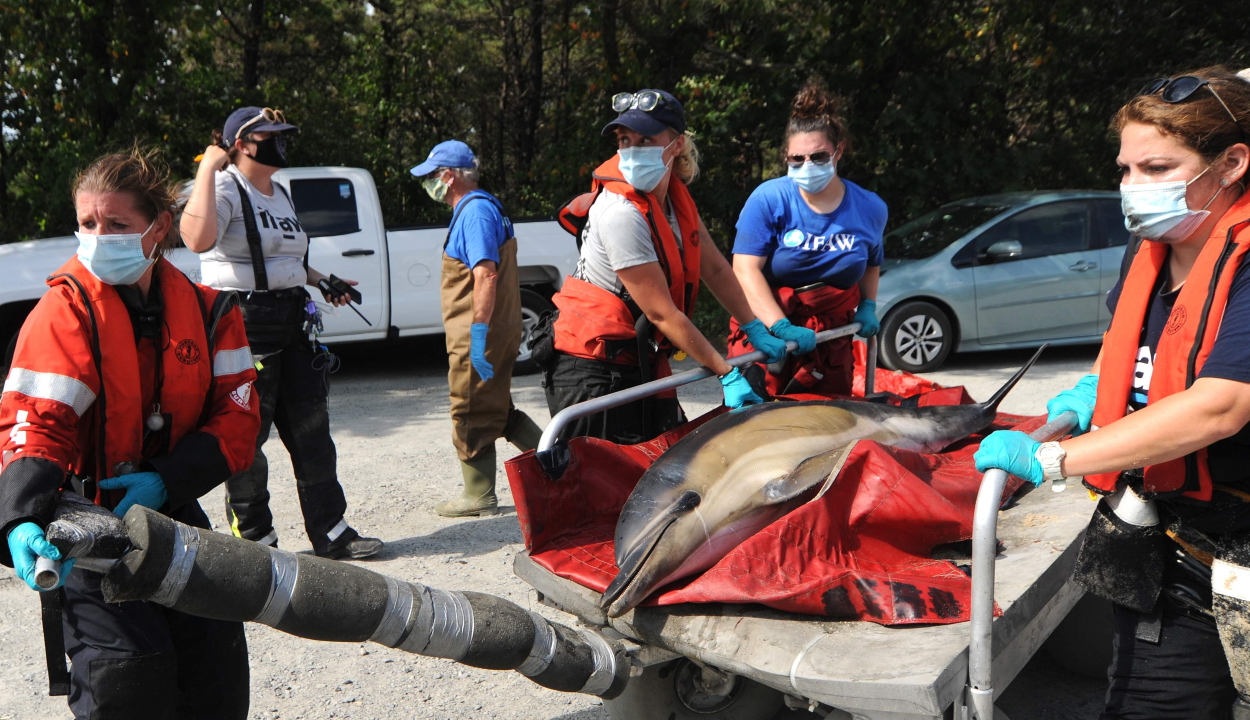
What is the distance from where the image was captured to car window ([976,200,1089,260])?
9.27m

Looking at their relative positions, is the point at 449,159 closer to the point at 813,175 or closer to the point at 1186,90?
the point at 813,175

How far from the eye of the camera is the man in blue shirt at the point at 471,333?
5.41m

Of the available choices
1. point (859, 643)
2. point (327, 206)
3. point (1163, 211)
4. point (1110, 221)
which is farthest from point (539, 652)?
point (1110, 221)

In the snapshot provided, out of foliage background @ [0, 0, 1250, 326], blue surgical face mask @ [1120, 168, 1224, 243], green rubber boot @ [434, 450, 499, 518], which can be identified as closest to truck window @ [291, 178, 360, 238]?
foliage background @ [0, 0, 1250, 326]

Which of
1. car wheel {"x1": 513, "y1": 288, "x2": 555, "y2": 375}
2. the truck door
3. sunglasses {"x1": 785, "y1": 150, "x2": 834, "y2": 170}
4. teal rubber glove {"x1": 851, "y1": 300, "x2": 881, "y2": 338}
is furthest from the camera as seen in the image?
car wheel {"x1": 513, "y1": 288, "x2": 555, "y2": 375}

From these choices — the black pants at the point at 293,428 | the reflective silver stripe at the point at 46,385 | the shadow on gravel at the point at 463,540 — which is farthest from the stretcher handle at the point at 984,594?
the black pants at the point at 293,428

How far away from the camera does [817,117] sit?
4410 millimetres

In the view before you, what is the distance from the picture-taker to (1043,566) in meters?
2.80

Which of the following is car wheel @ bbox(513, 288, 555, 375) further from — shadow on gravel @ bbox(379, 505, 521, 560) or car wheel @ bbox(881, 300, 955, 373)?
shadow on gravel @ bbox(379, 505, 521, 560)

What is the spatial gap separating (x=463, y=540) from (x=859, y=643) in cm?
310

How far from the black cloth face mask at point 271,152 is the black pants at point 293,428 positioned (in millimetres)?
632

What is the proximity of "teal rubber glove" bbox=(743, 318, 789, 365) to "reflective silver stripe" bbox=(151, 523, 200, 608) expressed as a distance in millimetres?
2486

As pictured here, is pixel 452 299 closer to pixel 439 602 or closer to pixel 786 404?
pixel 786 404

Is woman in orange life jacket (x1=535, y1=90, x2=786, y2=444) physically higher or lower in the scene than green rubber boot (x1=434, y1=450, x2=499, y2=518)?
higher
